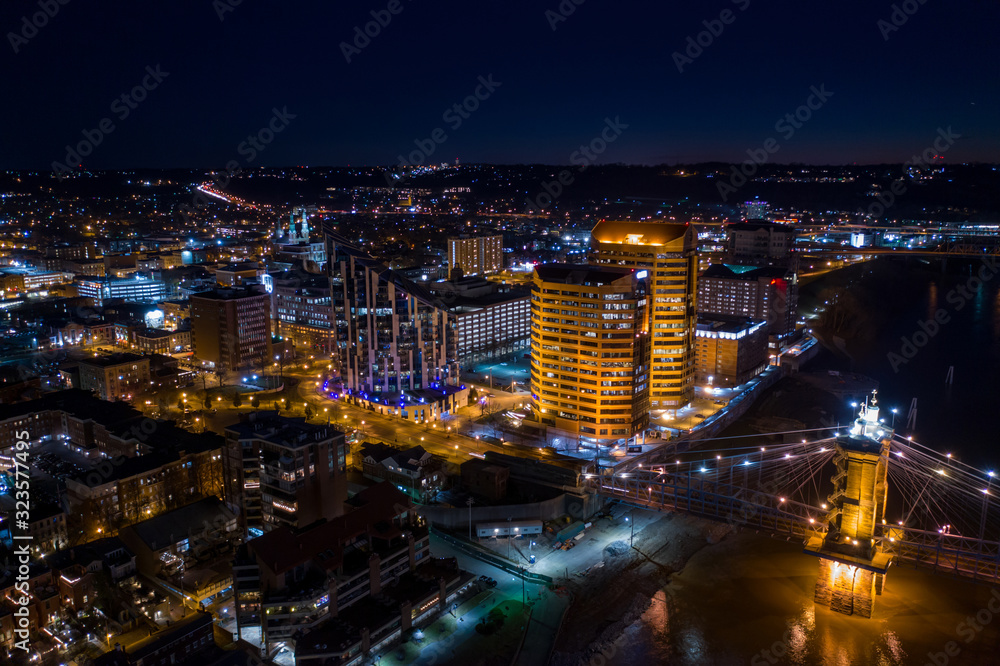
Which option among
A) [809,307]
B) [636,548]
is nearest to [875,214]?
[809,307]

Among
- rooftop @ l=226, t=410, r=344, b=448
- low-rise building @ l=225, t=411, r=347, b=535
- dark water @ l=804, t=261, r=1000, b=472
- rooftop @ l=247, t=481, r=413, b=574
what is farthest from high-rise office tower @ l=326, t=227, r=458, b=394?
dark water @ l=804, t=261, r=1000, b=472

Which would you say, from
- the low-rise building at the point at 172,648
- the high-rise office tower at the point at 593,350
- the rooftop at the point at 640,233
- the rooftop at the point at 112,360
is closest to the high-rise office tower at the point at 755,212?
the rooftop at the point at 640,233

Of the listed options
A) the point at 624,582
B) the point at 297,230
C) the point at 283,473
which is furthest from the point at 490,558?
the point at 297,230

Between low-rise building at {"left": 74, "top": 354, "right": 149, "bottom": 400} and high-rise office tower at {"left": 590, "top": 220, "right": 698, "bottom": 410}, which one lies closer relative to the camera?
high-rise office tower at {"left": 590, "top": 220, "right": 698, "bottom": 410}

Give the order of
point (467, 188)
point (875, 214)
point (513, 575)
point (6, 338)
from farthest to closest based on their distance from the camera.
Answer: point (467, 188), point (875, 214), point (6, 338), point (513, 575)

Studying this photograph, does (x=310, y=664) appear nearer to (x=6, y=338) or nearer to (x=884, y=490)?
(x=884, y=490)
